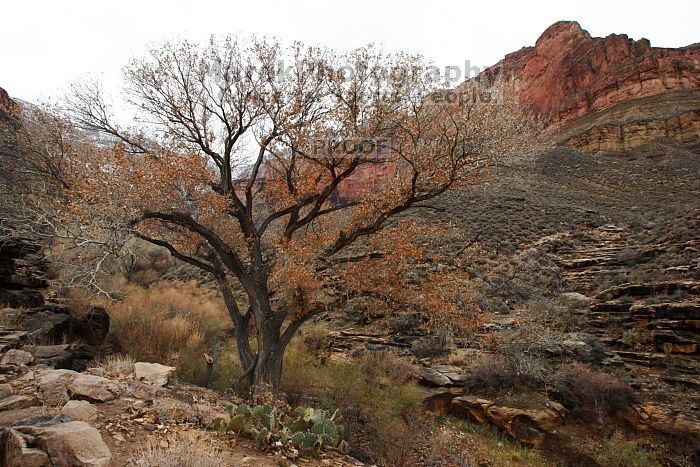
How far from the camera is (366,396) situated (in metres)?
8.98

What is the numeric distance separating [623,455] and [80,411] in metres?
9.06

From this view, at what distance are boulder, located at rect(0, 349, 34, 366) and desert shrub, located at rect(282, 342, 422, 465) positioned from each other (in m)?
4.89

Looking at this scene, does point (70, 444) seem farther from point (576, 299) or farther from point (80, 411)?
point (576, 299)

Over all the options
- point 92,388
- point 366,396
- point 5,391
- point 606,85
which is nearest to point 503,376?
point 366,396

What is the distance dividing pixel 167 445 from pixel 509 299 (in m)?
13.8

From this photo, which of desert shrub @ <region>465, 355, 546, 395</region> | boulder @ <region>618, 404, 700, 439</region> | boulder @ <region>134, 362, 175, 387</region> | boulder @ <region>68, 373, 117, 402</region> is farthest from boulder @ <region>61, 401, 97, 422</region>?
boulder @ <region>618, 404, 700, 439</region>

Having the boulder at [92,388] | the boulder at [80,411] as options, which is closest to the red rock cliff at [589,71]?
the boulder at [92,388]

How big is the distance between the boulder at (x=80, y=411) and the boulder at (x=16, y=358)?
2.03 meters

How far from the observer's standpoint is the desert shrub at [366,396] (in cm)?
733

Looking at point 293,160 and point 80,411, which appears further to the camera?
point 293,160

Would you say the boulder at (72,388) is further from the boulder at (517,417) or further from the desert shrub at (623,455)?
the desert shrub at (623,455)

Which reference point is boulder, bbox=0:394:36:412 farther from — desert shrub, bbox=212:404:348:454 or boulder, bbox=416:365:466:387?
boulder, bbox=416:365:466:387

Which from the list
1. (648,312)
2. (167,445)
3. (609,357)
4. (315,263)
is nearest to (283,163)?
(315,263)

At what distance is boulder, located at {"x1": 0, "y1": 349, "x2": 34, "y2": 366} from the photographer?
215 inches
